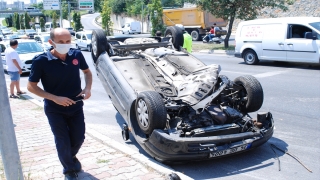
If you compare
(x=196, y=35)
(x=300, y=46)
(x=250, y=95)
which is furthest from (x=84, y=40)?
(x=250, y=95)

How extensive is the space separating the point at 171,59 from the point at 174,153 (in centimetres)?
249

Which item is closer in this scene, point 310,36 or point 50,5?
point 310,36

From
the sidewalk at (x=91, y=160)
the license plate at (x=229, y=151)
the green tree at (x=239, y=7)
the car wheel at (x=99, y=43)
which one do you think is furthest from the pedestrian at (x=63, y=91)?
the green tree at (x=239, y=7)

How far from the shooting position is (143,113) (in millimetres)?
4809

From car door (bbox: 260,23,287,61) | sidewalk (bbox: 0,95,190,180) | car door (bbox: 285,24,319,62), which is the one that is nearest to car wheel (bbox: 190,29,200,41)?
car door (bbox: 260,23,287,61)

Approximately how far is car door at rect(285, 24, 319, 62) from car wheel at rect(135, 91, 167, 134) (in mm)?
9804

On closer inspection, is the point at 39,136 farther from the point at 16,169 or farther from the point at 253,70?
the point at 253,70

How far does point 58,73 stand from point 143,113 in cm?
150

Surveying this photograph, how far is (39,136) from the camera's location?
5793mm

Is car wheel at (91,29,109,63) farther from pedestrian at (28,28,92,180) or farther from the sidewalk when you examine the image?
pedestrian at (28,28,92,180)

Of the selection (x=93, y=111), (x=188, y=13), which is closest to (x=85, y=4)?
(x=188, y=13)

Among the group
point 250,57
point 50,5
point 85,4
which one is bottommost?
point 250,57

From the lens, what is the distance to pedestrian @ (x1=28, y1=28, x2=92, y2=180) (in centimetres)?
367

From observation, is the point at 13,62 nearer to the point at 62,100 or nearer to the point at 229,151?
the point at 62,100
